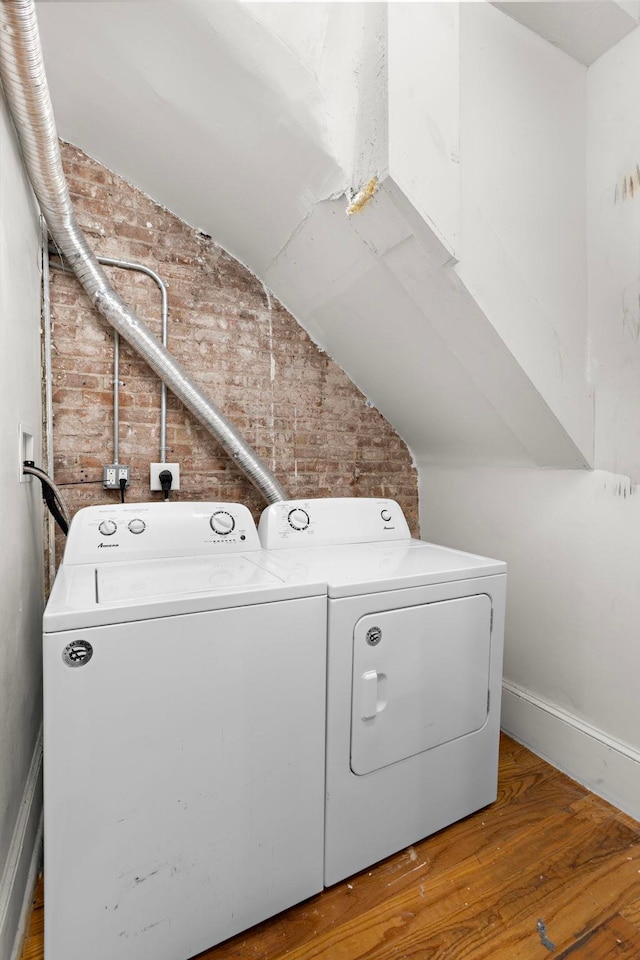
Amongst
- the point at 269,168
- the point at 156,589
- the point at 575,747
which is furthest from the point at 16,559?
the point at 575,747

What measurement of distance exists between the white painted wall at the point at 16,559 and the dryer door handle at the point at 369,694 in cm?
87

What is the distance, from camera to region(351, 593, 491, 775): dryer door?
134 cm

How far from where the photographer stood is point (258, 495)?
7.32 feet

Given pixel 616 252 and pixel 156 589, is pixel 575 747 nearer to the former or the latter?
pixel 156 589

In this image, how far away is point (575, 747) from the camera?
1813mm

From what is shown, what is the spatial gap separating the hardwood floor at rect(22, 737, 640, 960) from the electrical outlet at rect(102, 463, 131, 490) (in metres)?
1.23

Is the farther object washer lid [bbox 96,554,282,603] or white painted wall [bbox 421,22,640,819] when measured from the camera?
white painted wall [bbox 421,22,640,819]

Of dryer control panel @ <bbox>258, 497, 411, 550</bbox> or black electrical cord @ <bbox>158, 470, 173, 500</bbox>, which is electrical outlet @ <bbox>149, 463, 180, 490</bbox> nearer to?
black electrical cord @ <bbox>158, 470, 173, 500</bbox>

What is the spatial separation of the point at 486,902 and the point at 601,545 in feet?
3.80

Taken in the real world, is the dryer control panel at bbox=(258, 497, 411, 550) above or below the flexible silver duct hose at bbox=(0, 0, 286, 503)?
below

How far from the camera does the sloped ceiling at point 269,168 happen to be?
1362mm

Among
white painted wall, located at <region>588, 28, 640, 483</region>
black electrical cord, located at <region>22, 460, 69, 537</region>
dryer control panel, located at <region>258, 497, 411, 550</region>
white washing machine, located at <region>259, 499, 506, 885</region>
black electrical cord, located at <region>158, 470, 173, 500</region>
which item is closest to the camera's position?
white washing machine, located at <region>259, 499, 506, 885</region>

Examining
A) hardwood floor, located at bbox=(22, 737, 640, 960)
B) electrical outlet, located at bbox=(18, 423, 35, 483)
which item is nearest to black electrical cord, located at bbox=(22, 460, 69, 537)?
electrical outlet, located at bbox=(18, 423, 35, 483)

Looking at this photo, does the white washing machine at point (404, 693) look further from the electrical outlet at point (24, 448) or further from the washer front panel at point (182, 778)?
the electrical outlet at point (24, 448)
